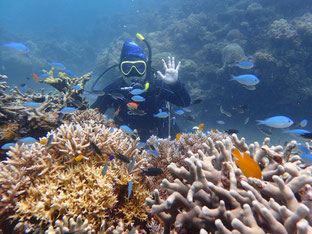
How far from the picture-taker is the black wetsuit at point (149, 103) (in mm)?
5355

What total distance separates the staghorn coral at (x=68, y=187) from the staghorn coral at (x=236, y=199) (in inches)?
19.5

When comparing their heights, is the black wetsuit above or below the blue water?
below

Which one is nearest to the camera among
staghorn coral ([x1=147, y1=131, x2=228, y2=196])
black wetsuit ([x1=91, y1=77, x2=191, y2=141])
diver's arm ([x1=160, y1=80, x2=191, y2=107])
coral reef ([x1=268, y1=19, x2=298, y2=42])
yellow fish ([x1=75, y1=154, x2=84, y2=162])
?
yellow fish ([x1=75, y1=154, x2=84, y2=162])

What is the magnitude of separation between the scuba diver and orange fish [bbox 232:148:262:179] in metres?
2.95

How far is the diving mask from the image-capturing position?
498 centimetres

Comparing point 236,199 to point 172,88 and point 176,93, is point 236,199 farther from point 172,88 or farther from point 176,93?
point 176,93

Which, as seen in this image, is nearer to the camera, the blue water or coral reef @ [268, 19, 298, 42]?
the blue water

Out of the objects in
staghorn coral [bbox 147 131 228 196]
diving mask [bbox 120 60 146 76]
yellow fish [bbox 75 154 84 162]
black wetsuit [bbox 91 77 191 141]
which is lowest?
yellow fish [bbox 75 154 84 162]

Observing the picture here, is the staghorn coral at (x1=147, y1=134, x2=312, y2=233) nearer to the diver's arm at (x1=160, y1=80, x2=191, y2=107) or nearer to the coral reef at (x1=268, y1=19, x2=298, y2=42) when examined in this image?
the diver's arm at (x1=160, y1=80, x2=191, y2=107)

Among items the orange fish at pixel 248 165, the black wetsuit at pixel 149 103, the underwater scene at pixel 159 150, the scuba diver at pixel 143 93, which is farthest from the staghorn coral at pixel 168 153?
the black wetsuit at pixel 149 103

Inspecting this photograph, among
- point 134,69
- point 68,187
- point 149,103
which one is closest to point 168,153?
point 68,187

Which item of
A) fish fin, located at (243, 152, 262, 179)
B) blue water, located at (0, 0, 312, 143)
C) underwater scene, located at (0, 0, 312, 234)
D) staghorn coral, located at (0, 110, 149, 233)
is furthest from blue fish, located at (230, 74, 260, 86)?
staghorn coral, located at (0, 110, 149, 233)

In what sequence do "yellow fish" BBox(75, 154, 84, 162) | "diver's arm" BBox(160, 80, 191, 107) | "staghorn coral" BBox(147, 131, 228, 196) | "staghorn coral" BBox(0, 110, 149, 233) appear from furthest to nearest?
"diver's arm" BBox(160, 80, 191, 107) → "staghorn coral" BBox(147, 131, 228, 196) → "yellow fish" BBox(75, 154, 84, 162) → "staghorn coral" BBox(0, 110, 149, 233)

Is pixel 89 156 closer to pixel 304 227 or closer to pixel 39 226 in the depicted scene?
pixel 39 226
